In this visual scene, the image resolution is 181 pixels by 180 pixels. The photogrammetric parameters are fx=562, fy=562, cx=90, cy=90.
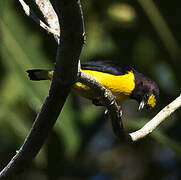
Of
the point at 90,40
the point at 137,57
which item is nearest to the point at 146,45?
the point at 137,57

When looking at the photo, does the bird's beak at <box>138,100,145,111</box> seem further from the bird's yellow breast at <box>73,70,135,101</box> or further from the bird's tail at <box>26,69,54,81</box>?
the bird's tail at <box>26,69,54,81</box>

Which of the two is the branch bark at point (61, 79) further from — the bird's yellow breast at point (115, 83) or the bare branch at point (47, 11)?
the bird's yellow breast at point (115, 83)

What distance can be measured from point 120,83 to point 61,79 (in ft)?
5.68

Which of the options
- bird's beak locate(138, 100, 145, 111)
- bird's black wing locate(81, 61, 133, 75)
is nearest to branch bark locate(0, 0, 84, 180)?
bird's black wing locate(81, 61, 133, 75)

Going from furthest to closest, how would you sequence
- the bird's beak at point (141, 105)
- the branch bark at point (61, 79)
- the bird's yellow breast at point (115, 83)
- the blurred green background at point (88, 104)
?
the blurred green background at point (88, 104) → the bird's beak at point (141, 105) → the bird's yellow breast at point (115, 83) → the branch bark at point (61, 79)

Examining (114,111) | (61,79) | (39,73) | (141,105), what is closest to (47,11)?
(61,79)

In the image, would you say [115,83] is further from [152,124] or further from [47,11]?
[47,11]

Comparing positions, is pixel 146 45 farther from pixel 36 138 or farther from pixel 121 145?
pixel 36 138

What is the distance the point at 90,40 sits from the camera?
5570 mm

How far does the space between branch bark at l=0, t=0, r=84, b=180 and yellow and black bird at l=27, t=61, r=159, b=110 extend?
117 centimetres

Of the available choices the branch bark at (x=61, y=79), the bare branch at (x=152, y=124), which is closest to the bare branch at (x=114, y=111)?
the bare branch at (x=152, y=124)

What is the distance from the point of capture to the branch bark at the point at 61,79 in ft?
5.98

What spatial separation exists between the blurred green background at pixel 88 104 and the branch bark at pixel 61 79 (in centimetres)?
162

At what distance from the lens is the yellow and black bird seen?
384 centimetres
